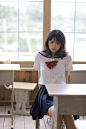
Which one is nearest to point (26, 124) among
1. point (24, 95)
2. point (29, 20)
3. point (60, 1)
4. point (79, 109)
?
point (24, 95)

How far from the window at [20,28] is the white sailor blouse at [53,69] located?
1203mm

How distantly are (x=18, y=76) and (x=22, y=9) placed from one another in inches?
44.8

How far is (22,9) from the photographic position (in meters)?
3.26

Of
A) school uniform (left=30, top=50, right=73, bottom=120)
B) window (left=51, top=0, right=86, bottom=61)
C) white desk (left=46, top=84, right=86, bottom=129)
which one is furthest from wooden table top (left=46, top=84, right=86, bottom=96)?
window (left=51, top=0, right=86, bottom=61)

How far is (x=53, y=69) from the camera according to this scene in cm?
211

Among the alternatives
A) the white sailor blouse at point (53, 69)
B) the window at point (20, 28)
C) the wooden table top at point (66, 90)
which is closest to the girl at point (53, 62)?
the white sailor blouse at point (53, 69)

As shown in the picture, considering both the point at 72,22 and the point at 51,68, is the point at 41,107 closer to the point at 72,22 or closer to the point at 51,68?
the point at 51,68

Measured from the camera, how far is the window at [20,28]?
325 centimetres

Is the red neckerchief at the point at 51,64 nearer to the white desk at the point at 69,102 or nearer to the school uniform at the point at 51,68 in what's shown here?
the school uniform at the point at 51,68

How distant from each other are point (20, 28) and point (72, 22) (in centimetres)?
91

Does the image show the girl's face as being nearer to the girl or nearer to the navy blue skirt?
the girl

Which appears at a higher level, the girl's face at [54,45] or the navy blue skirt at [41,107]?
the girl's face at [54,45]

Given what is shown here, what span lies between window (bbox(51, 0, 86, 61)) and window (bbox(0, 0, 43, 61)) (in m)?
0.28

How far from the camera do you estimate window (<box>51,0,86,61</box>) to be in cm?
331
